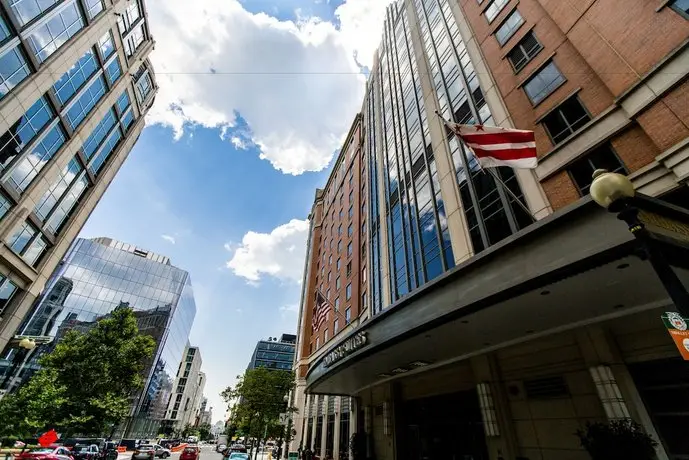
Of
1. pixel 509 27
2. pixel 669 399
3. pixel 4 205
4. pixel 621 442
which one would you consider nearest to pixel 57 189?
pixel 4 205

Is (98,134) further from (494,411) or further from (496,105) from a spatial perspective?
(494,411)

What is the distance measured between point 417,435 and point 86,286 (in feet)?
260

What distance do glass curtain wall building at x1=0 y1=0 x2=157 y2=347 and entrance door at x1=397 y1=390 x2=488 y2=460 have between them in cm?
2804

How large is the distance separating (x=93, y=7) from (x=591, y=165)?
121ft

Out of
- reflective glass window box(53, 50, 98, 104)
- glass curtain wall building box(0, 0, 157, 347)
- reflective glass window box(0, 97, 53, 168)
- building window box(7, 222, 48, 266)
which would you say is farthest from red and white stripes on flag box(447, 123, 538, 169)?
reflective glass window box(53, 50, 98, 104)

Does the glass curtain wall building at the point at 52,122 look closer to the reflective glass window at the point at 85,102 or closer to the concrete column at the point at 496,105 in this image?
the reflective glass window at the point at 85,102

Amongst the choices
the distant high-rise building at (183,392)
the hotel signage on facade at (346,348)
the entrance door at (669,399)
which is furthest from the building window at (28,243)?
the distant high-rise building at (183,392)

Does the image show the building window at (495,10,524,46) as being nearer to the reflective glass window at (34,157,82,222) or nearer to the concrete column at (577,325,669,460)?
the concrete column at (577,325,669,460)

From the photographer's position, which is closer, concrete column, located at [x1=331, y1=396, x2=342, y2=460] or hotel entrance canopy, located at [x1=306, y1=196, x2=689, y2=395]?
hotel entrance canopy, located at [x1=306, y1=196, x2=689, y2=395]

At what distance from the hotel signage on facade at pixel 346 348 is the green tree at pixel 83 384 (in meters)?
21.0

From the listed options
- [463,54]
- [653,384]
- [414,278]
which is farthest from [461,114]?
[653,384]

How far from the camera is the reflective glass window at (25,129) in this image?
810 inches

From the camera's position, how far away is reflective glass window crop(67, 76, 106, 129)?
25828mm

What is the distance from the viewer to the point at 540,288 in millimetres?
8133
